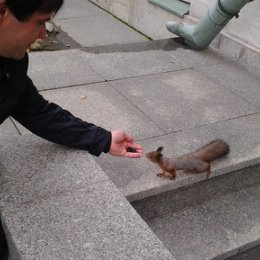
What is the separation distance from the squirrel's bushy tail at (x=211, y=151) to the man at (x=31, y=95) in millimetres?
894

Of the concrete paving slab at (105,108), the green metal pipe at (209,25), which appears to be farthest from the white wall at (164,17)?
the concrete paving slab at (105,108)

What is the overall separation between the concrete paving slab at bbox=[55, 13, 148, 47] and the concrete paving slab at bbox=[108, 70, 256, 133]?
2288 mm

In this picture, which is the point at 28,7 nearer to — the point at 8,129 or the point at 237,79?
the point at 8,129

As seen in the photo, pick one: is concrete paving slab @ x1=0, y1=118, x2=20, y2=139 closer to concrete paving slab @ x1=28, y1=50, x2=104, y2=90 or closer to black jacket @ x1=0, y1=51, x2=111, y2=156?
concrete paving slab @ x1=28, y1=50, x2=104, y2=90

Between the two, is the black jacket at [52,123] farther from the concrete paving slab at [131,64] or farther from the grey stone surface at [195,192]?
the concrete paving slab at [131,64]

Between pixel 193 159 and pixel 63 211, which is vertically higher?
pixel 63 211

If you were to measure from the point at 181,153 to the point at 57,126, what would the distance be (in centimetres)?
132

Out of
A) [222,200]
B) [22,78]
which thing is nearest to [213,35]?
→ [222,200]

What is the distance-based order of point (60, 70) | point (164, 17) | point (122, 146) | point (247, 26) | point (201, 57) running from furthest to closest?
point (164, 17) < point (201, 57) < point (247, 26) < point (60, 70) < point (122, 146)

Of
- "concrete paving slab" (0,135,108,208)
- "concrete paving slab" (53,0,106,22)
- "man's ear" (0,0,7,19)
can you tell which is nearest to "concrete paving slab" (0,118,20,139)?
"concrete paving slab" (0,135,108,208)

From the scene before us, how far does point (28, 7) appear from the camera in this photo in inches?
62.9

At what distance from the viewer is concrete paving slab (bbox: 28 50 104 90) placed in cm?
447

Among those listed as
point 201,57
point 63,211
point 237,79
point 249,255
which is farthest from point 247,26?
point 63,211

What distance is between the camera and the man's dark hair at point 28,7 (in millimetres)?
1580
